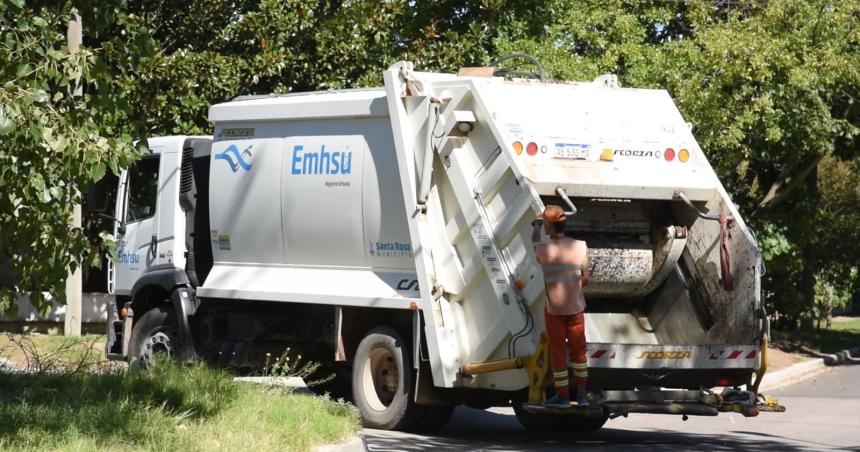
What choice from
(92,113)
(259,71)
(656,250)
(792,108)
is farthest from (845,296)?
(92,113)

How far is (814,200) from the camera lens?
2322 cm

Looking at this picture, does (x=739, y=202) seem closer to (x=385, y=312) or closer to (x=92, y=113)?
(x=385, y=312)

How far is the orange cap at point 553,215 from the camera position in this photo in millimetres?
9133

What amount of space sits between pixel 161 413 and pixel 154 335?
455 cm

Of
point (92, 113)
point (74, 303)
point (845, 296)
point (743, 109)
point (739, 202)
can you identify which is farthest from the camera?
point (845, 296)

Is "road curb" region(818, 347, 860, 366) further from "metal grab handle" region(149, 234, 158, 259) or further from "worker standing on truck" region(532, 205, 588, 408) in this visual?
"worker standing on truck" region(532, 205, 588, 408)

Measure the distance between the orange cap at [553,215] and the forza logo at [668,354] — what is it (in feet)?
3.88

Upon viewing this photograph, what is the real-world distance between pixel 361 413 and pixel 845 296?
26880 mm

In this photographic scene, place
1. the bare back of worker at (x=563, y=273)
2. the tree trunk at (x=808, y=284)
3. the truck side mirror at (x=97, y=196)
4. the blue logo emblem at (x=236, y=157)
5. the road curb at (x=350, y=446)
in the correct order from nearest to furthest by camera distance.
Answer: the road curb at (x=350, y=446) < the bare back of worker at (x=563, y=273) < the truck side mirror at (x=97, y=196) < the blue logo emblem at (x=236, y=157) < the tree trunk at (x=808, y=284)

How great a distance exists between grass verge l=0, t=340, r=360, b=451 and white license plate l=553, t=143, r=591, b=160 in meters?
2.40

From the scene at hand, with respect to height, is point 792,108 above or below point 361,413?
above

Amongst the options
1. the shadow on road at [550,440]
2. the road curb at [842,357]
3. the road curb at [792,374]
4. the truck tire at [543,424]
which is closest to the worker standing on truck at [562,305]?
the shadow on road at [550,440]

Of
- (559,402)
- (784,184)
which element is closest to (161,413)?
(559,402)

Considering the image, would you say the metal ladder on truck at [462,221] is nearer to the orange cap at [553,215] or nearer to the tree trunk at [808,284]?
the orange cap at [553,215]
